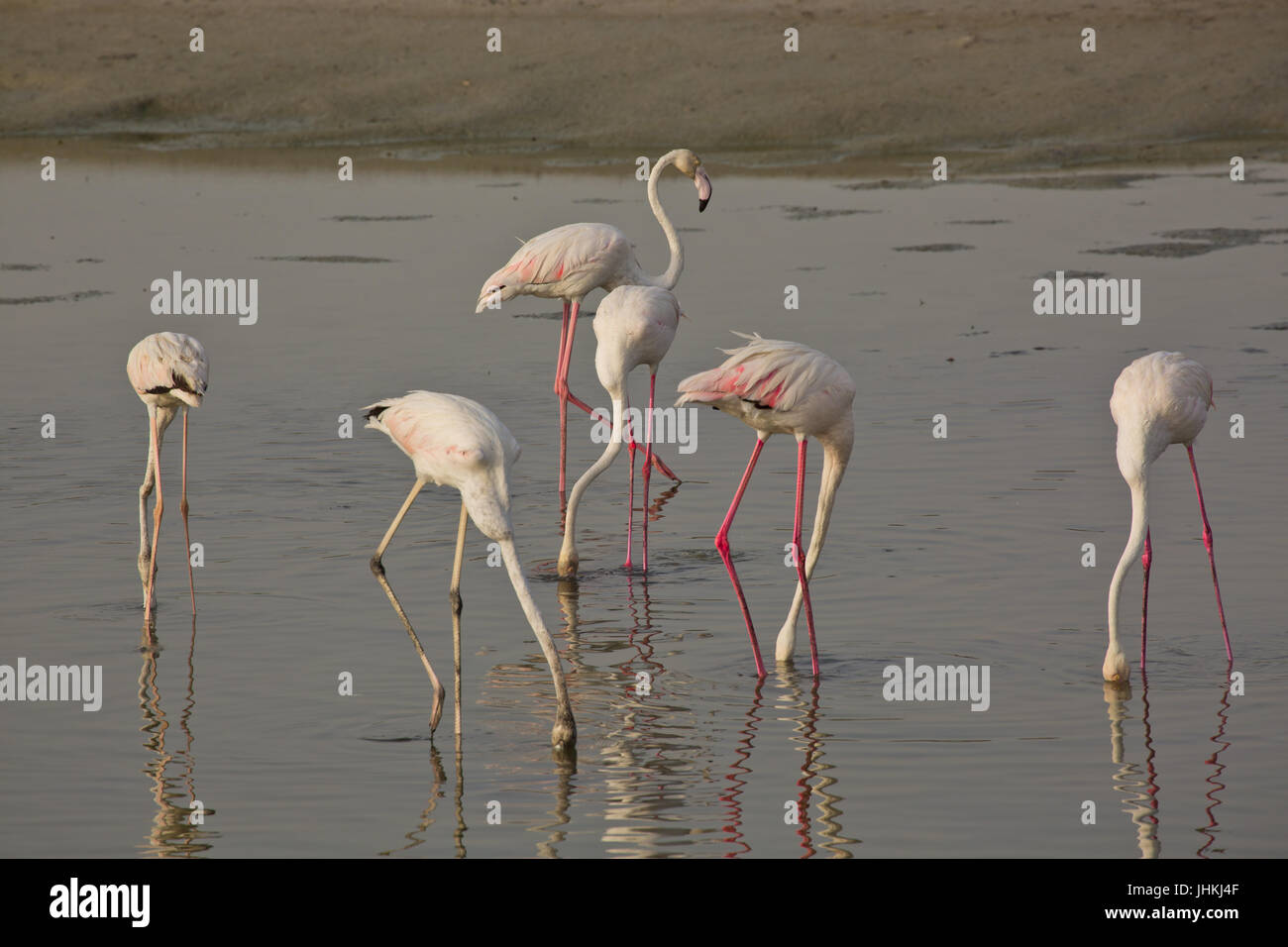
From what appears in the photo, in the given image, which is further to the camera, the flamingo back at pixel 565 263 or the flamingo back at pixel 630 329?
the flamingo back at pixel 565 263

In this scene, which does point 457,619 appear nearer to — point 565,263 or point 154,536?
point 154,536

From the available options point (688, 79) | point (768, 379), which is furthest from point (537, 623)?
point (688, 79)

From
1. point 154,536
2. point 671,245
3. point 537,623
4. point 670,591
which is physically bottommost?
point 537,623

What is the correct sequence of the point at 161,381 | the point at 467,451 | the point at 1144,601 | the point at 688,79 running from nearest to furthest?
the point at 467,451, the point at 1144,601, the point at 161,381, the point at 688,79

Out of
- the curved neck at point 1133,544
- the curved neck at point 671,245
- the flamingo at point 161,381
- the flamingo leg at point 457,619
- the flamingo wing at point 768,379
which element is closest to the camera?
the flamingo leg at point 457,619

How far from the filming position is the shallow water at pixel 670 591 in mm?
5328

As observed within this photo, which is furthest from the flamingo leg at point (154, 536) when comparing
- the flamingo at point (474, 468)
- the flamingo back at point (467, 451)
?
the flamingo back at point (467, 451)

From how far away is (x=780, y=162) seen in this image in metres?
21.2

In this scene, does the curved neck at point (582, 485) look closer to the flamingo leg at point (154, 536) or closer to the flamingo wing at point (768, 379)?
the flamingo wing at point (768, 379)

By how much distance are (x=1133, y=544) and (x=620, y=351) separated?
2536mm

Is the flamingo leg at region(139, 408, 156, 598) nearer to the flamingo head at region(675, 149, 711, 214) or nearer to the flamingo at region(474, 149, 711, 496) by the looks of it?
the flamingo at region(474, 149, 711, 496)

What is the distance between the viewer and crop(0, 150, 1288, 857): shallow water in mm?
5328

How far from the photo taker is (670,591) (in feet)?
25.1
